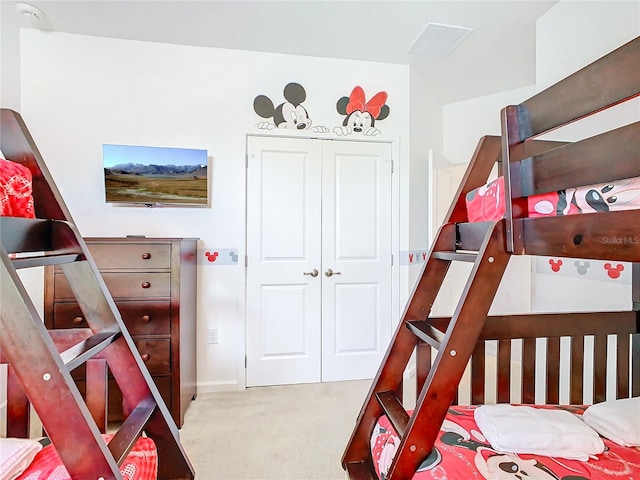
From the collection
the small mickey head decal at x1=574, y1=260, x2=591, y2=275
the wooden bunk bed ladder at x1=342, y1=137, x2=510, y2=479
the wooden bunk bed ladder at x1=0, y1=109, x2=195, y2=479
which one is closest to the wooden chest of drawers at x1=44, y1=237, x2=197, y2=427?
the wooden bunk bed ladder at x1=0, y1=109, x2=195, y2=479

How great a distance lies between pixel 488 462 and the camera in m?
1.07

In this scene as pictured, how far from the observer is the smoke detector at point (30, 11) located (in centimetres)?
218

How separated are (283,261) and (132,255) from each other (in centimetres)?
112

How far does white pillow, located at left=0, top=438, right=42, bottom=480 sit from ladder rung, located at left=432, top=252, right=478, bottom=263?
1.45 meters

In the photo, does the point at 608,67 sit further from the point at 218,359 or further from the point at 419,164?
the point at 218,359

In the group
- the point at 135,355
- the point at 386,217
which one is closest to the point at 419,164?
the point at 386,217

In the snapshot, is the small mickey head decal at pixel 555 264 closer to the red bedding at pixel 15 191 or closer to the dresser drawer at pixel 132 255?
the dresser drawer at pixel 132 255

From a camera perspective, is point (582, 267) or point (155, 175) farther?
point (155, 175)

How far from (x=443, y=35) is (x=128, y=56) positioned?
2391 millimetres

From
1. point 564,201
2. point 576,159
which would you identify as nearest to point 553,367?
point 564,201

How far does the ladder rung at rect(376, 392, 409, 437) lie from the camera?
1.09 m

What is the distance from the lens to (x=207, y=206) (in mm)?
2697

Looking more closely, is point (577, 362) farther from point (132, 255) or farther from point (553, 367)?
point (132, 255)

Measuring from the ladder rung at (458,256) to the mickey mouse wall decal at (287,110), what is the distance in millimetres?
1921
